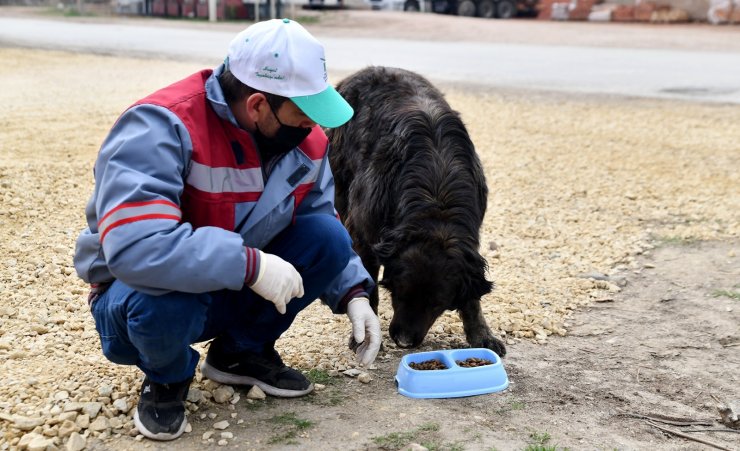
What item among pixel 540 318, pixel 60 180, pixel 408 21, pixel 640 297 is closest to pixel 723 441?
pixel 540 318

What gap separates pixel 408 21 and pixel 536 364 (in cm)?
2700

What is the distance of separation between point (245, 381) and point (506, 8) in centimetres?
3263

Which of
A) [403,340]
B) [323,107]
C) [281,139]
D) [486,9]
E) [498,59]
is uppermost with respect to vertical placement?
[486,9]

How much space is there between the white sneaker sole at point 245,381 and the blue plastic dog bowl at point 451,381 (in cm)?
43

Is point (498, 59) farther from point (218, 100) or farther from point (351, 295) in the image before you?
point (218, 100)

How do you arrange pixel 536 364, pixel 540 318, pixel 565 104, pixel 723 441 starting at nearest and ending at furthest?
pixel 723 441 < pixel 536 364 < pixel 540 318 < pixel 565 104

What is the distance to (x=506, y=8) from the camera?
34406 millimetres

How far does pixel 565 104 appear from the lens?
39.0 ft

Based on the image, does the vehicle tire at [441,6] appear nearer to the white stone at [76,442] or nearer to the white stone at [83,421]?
the white stone at [83,421]

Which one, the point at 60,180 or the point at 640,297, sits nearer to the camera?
the point at 640,297

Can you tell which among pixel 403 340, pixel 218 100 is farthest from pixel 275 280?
pixel 403 340

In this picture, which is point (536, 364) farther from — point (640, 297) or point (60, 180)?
point (60, 180)

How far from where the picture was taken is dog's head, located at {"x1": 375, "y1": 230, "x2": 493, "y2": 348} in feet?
13.3

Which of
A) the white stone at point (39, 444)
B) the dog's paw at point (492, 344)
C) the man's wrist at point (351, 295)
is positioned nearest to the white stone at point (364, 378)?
the man's wrist at point (351, 295)
